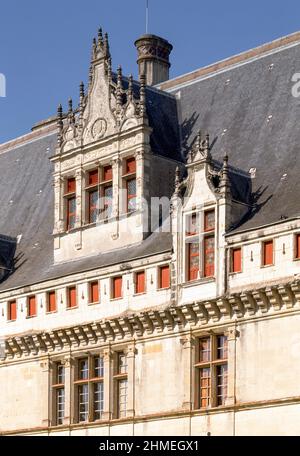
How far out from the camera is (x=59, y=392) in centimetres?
4669

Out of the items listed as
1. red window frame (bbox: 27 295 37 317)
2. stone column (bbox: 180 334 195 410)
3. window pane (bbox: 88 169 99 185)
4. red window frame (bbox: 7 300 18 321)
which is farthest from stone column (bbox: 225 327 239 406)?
red window frame (bbox: 7 300 18 321)

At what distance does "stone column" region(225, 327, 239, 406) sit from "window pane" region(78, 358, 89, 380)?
659cm

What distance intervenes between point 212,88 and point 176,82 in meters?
2.25

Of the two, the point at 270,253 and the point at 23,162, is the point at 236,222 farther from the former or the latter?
the point at 23,162

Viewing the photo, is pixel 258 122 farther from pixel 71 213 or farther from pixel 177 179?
pixel 71 213

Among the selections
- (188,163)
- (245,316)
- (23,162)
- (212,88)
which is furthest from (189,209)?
(23,162)

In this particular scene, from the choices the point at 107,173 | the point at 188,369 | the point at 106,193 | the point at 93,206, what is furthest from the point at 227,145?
the point at 188,369

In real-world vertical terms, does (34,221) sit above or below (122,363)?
above

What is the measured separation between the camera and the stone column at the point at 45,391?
1834 inches

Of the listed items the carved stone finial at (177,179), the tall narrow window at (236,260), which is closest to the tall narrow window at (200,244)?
the tall narrow window at (236,260)

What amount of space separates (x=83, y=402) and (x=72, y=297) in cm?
348

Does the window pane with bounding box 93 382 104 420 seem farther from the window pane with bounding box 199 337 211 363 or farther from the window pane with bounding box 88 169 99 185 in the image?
the window pane with bounding box 88 169 99 185

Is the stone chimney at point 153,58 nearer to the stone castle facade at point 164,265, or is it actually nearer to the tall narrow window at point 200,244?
the stone castle facade at point 164,265

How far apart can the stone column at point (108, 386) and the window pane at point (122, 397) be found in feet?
0.98
